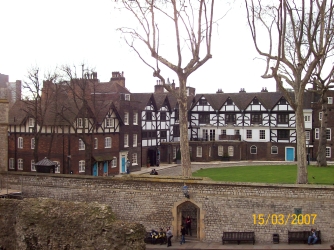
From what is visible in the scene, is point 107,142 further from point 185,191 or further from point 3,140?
point 185,191

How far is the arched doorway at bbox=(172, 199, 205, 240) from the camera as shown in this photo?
746 inches

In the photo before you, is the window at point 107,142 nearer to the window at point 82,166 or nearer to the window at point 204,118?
the window at point 82,166

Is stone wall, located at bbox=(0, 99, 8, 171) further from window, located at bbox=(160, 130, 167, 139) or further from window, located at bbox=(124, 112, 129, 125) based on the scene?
window, located at bbox=(160, 130, 167, 139)

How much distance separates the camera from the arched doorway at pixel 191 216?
18.9 m

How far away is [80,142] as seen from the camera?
3184 centimetres

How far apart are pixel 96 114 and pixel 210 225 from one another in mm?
15634

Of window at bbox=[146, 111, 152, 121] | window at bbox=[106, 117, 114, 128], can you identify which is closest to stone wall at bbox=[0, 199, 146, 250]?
window at bbox=[106, 117, 114, 128]

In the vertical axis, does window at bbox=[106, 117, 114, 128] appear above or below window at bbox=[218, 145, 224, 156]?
above

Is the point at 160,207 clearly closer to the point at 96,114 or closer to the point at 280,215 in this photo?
the point at 280,215

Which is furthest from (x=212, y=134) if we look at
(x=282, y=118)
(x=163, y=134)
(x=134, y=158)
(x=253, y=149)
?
(x=134, y=158)

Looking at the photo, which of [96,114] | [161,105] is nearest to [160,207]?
[96,114]
